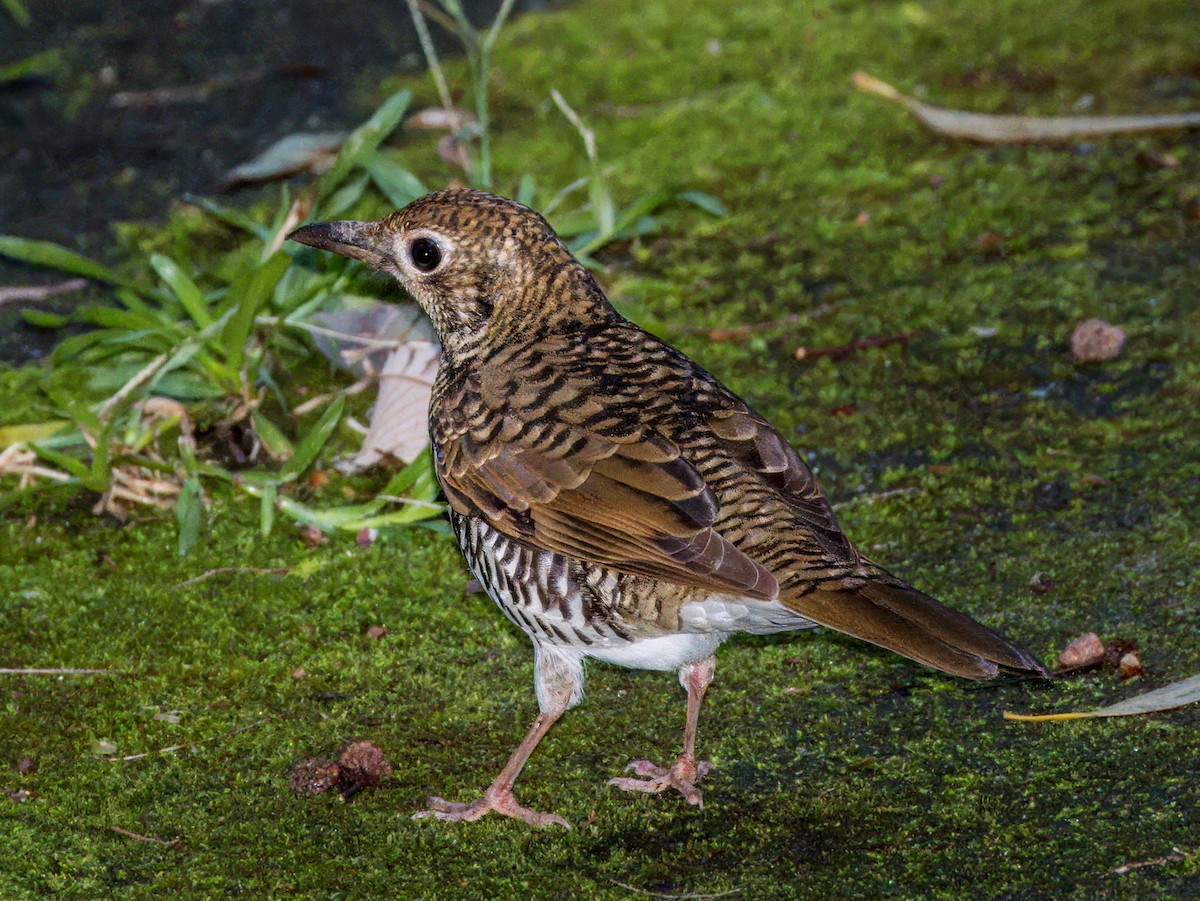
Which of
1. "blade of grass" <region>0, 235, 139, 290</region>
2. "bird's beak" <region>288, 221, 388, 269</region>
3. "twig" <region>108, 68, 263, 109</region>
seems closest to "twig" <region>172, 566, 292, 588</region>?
"bird's beak" <region>288, 221, 388, 269</region>

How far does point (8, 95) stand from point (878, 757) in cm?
608

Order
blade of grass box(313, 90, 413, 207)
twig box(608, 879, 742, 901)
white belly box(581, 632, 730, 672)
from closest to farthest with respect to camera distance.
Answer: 1. twig box(608, 879, 742, 901)
2. white belly box(581, 632, 730, 672)
3. blade of grass box(313, 90, 413, 207)

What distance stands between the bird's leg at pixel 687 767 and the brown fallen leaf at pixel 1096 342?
2.18 m

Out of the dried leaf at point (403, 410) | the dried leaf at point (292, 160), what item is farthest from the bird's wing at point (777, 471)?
the dried leaf at point (292, 160)

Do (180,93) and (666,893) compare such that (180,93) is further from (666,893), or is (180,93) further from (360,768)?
(666,893)

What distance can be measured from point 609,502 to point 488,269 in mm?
990

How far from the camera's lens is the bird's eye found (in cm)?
438

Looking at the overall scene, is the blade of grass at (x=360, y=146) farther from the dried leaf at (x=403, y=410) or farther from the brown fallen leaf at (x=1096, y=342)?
the brown fallen leaf at (x=1096, y=342)

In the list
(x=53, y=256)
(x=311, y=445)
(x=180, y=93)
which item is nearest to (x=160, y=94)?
(x=180, y=93)

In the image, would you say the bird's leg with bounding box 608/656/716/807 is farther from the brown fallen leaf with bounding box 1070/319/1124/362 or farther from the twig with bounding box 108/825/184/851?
the brown fallen leaf with bounding box 1070/319/1124/362

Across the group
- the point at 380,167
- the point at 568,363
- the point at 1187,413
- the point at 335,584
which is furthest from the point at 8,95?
the point at 1187,413

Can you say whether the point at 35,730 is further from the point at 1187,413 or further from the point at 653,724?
the point at 1187,413

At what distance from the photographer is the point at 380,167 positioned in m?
5.69

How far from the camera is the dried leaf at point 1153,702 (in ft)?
11.9
